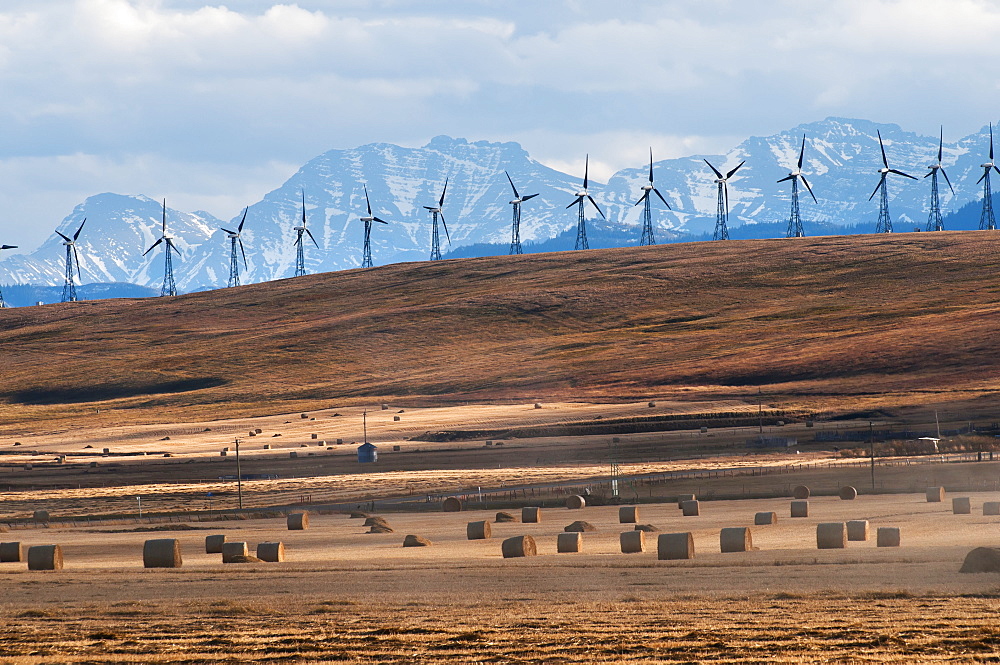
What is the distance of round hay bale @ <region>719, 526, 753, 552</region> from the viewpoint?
132ft

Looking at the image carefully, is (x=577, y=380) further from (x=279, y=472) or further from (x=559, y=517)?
(x=559, y=517)

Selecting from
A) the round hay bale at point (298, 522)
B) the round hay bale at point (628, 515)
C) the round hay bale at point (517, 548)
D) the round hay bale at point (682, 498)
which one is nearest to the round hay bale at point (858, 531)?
the round hay bale at point (517, 548)

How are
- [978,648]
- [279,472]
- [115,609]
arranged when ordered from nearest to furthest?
[978,648] < [115,609] < [279,472]

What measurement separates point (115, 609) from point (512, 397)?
117 m

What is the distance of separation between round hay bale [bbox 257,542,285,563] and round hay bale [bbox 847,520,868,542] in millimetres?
18631

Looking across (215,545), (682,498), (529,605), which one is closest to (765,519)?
(682,498)

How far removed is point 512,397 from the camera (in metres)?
148

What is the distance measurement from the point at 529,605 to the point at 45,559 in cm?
1909

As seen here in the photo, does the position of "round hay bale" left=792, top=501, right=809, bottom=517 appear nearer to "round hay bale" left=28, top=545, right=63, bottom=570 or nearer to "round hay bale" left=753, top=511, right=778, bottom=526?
"round hay bale" left=753, top=511, right=778, bottom=526

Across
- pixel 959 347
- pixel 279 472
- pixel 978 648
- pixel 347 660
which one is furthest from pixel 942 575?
pixel 959 347

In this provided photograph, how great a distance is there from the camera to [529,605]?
30.5 m

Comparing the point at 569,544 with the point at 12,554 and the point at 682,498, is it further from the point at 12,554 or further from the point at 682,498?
the point at 682,498

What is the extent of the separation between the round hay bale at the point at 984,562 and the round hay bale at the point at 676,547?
8.09 meters

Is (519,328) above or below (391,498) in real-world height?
above
